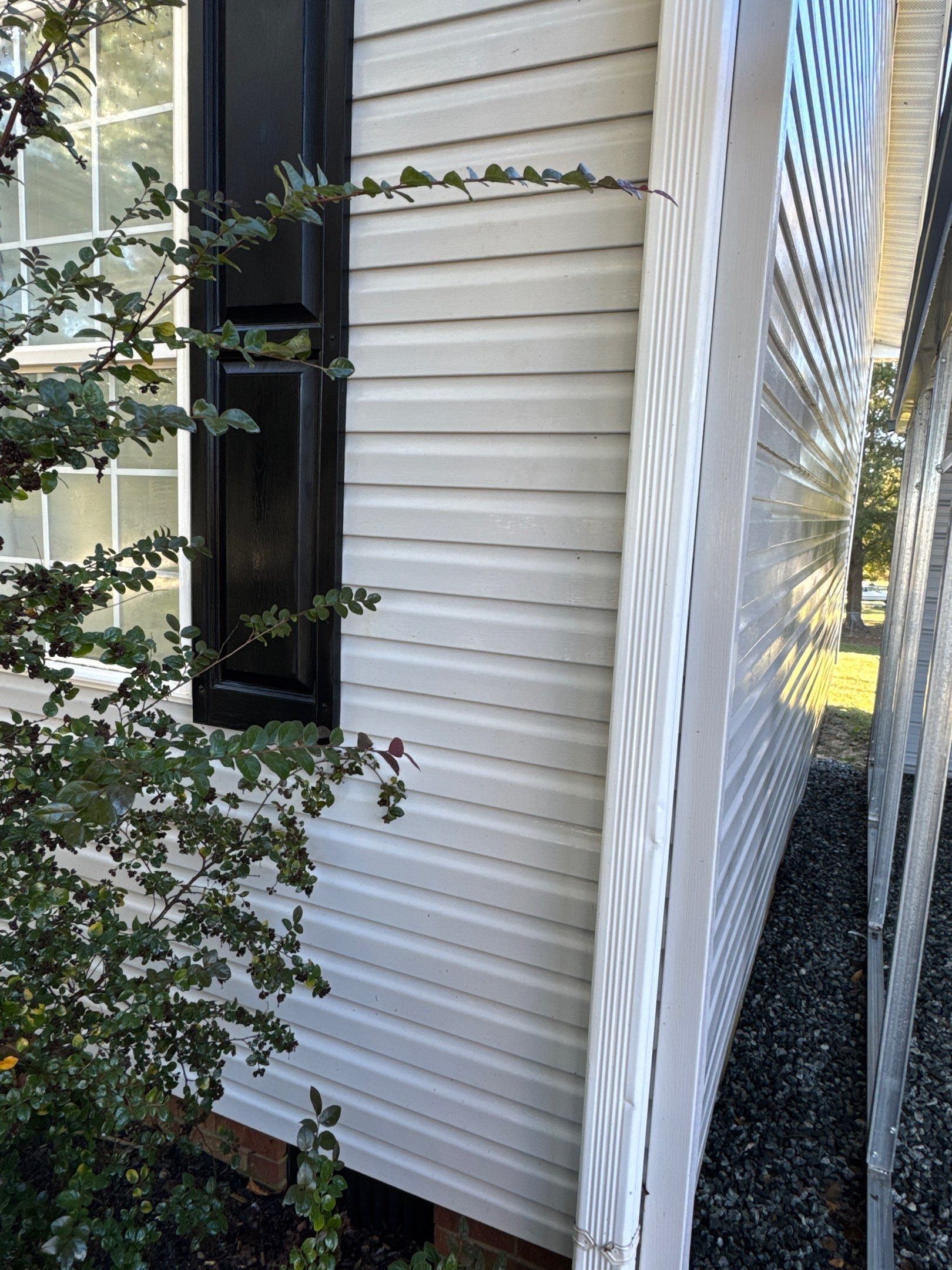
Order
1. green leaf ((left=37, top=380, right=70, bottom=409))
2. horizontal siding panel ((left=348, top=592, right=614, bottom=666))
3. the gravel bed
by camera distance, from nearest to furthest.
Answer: green leaf ((left=37, top=380, right=70, bottom=409)) < horizontal siding panel ((left=348, top=592, right=614, bottom=666)) < the gravel bed

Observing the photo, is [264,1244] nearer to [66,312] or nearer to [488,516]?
[488,516]

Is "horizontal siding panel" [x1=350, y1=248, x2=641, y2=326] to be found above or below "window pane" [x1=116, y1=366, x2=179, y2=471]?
above

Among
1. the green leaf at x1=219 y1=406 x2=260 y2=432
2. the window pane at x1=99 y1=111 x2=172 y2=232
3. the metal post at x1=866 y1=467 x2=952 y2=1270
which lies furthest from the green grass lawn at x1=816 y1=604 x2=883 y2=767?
the green leaf at x1=219 y1=406 x2=260 y2=432

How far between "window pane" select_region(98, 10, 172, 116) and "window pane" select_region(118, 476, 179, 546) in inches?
38.8

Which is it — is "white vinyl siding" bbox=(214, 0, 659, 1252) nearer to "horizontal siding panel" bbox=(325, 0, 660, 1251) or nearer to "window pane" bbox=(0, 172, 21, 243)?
"horizontal siding panel" bbox=(325, 0, 660, 1251)

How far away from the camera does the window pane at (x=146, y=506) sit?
7.45 feet

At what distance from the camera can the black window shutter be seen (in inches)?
72.3

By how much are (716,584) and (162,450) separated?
154cm

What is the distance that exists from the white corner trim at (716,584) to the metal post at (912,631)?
1.52 m

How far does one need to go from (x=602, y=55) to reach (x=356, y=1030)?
7.06 ft

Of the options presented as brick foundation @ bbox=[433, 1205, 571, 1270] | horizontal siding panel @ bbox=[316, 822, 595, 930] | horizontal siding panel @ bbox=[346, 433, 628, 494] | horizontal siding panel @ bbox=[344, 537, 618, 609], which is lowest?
brick foundation @ bbox=[433, 1205, 571, 1270]

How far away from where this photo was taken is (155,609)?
2.33 m

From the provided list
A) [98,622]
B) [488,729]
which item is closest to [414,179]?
[488,729]

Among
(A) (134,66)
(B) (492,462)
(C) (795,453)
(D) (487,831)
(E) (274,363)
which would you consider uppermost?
(A) (134,66)
